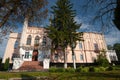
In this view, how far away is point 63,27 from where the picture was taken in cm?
3159

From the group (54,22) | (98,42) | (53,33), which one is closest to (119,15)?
(53,33)

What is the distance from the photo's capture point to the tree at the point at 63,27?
99.6ft

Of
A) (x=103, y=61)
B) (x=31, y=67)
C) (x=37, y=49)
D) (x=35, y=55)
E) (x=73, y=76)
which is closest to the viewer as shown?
(x=73, y=76)

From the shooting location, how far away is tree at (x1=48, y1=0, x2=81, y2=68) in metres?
30.4

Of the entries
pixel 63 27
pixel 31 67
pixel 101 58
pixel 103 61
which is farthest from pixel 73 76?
pixel 101 58

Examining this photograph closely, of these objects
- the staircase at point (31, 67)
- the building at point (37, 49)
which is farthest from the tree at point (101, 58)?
the staircase at point (31, 67)

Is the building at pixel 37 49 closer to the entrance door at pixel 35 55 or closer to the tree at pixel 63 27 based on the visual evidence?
the entrance door at pixel 35 55

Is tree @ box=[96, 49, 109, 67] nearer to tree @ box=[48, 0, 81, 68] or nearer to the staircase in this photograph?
tree @ box=[48, 0, 81, 68]

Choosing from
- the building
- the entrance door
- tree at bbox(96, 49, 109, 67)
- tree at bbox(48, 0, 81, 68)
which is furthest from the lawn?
tree at bbox(96, 49, 109, 67)

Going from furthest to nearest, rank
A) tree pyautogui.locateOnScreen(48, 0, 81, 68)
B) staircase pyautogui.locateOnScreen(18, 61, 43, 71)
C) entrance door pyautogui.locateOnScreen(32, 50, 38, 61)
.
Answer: entrance door pyautogui.locateOnScreen(32, 50, 38, 61), tree pyautogui.locateOnScreen(48, 0, 81, 68), staircase pyautogui.locateOnScreen(18, 61, 43, 71)

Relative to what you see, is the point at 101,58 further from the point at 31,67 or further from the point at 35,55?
the point at 31,67

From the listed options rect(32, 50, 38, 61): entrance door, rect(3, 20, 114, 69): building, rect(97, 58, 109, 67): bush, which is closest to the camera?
rect(97, 58, 109, 67): bush

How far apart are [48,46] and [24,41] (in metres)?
6.11

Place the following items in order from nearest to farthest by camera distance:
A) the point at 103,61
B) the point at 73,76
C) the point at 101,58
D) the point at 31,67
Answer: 1. the point at 73,76
2. the point at 31,67
3. the point at 103,61
4. the point at 101,58
